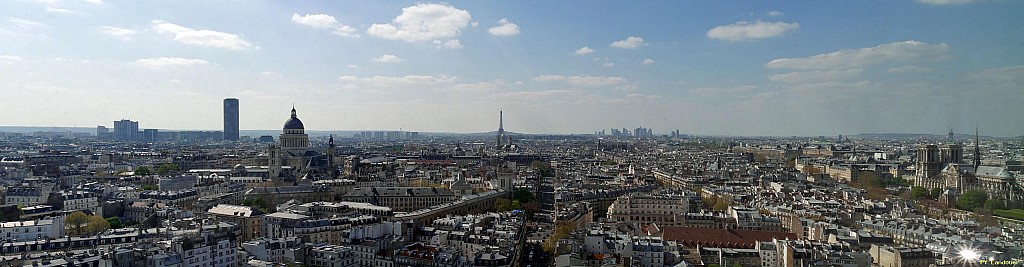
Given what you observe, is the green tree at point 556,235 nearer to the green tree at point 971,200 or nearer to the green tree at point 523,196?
the green tree at point 523,196

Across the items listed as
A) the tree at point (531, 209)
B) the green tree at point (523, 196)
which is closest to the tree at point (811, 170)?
the green tree at point (523, 196)

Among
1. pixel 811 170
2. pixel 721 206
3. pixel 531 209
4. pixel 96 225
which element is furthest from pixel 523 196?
pixel 811 170

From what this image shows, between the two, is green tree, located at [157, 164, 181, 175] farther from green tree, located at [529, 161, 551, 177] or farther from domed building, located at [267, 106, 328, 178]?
green tree, located at [529, 161, 551, 177]

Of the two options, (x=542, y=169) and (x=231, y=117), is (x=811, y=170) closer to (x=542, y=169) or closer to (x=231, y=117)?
(x=542, y=169)

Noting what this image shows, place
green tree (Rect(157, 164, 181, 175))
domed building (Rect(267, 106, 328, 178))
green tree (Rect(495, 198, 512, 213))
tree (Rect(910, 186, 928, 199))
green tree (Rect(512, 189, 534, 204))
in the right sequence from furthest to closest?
green tree (Rect(157, 164, 181, 175)) → domed building (Rect(267, 106, 328, 178)) → tree (Rect(910, 186, 928, 199)) → green tree (Rect(512, 189, 534, 204)) → green tree (Rect(495, 198, 512, 213))

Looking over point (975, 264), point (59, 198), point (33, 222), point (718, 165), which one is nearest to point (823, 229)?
point (975, 264)

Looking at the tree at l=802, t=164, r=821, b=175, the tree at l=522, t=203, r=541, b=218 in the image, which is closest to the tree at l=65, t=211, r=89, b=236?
the tree at l=522, t=203, r=541, b=218
